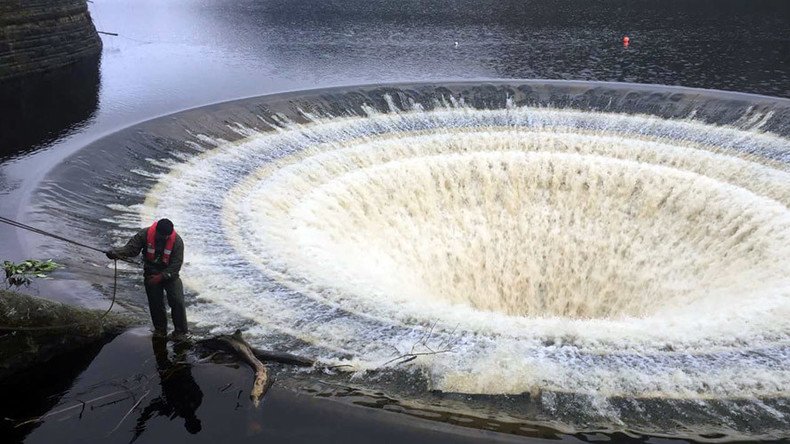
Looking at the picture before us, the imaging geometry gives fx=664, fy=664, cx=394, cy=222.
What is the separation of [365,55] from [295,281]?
962 inches

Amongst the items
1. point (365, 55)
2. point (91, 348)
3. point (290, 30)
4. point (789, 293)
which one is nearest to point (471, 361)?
point (91, 348)

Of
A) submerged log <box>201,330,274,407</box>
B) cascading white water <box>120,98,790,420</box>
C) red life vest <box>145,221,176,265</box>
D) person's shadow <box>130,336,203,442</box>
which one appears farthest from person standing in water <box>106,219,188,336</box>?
cascading white water <box>120,98,790,420</box>

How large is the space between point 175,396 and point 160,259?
1.68m

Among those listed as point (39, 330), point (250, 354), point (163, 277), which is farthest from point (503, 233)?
point (39, 330)

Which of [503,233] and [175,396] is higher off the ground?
[503,233]

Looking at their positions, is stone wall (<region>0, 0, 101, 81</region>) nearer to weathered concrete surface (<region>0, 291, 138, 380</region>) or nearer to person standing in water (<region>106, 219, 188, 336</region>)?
weathered concrete surface (<region>0, 291, 138, 380</region>)

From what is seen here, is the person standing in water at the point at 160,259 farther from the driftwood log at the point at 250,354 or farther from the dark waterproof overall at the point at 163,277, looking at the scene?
the driftwood log at the point at 250,354

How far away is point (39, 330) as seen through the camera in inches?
308

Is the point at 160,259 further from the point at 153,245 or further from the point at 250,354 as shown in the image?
the point at 250,354

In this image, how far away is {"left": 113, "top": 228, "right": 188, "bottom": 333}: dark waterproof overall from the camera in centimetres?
802

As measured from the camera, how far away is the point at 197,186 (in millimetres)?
14984

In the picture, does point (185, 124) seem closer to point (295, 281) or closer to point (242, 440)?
point (295, 281)

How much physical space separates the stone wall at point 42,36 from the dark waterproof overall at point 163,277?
24.8 m

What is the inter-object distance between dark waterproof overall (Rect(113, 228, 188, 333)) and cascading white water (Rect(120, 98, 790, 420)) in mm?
909
